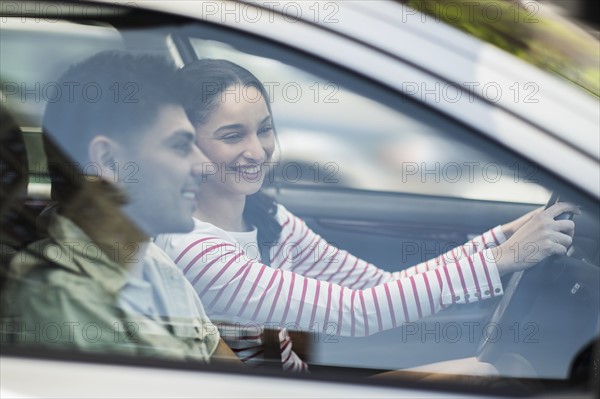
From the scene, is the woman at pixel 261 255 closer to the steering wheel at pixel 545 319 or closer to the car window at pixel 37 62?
the steering wheel at pixel 545 319

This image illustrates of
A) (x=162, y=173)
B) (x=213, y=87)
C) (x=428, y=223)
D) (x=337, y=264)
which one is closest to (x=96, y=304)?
(x=162, y=173)

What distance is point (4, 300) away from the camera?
1.62 metres

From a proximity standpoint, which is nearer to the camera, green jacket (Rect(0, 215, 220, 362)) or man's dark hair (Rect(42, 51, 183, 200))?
green jacket (Rect(0, 215, 220, 362))

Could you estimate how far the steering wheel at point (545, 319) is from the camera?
64.2 inches

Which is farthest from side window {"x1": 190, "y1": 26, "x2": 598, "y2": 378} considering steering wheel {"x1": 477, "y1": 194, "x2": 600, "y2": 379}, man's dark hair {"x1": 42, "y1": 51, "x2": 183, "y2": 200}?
man's dark hair {"x1": 42, "y1": 51, "x2": 183, "y2": 200}

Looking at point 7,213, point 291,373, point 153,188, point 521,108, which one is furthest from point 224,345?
point 521,108

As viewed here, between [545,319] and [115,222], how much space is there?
0.84 m

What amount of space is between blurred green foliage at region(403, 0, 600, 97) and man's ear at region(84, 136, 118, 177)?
0.62 metres

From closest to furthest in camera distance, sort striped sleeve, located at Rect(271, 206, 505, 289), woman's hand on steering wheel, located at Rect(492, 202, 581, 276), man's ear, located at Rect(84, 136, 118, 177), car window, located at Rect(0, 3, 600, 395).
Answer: car window, located at Rect(0, 3, 600, 395)
man's ear, located at Rect(84, 136, 118, 177)
woman's hand on steering wheel, located at Rect(492, 202, 581, 276)
striped sleeve, located at Rect(271, 206, 505, 289)

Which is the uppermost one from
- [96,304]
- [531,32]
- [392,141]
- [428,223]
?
[531,32]

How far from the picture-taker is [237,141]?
6.41 feet

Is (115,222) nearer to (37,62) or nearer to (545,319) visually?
(37,62)

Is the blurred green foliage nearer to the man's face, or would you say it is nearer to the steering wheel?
the steering wheel

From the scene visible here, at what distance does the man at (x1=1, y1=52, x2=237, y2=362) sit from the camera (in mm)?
1606
